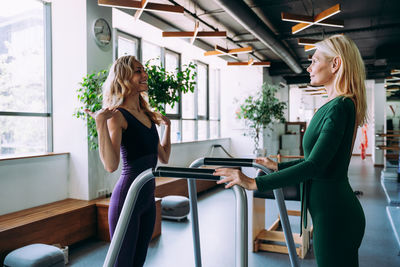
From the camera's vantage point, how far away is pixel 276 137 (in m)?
10.9

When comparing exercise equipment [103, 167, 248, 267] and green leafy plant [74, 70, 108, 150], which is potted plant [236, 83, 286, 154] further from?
exercise equipment [103, 167, 248, 267]

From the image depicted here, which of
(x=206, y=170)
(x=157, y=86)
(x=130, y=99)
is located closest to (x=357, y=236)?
(x=206, y=170)

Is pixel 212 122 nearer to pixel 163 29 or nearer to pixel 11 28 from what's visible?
pixel 163 29

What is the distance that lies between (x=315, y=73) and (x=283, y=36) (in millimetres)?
6599

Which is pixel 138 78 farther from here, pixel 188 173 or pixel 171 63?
pixel 171 63

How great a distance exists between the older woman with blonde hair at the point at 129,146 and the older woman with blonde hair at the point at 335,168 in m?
0.61

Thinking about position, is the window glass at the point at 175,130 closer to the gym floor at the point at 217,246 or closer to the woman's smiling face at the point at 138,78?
the gym floor at the point at 217,246

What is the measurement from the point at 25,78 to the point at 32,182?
4.09 ft

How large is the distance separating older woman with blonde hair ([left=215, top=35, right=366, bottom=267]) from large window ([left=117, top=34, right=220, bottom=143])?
5.09 meters

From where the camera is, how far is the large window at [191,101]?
22.4 feet

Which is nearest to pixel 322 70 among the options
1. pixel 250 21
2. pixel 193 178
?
pixel 193 178

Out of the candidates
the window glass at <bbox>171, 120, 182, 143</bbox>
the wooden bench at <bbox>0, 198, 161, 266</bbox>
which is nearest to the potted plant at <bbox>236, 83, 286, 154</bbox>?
the window glass at <bbox>171, 120, 182, 143</bbox>

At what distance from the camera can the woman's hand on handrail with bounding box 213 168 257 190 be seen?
121 centimetres

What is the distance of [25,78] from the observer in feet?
12.9
